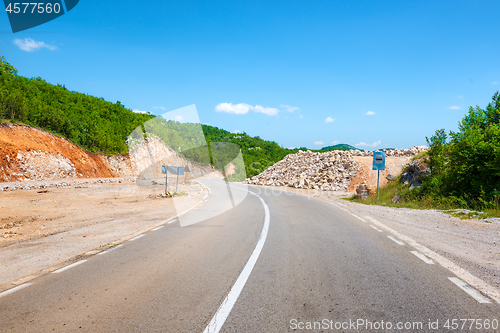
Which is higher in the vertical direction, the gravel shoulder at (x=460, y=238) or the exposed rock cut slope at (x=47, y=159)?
the exposed rock cut slope at (x=47, y=159)

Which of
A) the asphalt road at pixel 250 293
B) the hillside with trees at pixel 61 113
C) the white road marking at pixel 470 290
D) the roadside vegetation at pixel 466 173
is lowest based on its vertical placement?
the asphalt road at pixel 250 293

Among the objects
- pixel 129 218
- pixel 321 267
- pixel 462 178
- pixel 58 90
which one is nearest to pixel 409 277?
pixel 321 267

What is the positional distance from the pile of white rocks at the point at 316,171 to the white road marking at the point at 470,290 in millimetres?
27510

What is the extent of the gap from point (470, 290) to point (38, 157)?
4313 cm

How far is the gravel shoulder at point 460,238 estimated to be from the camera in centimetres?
550

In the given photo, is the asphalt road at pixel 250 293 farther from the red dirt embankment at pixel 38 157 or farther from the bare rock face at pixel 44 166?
the bare rock face at pixel 44 166

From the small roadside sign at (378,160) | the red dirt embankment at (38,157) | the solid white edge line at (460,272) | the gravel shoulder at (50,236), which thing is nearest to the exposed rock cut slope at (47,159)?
the red dirt embankment at (38,157)

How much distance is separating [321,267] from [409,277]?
1452 mm

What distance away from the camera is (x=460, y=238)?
8.09 m

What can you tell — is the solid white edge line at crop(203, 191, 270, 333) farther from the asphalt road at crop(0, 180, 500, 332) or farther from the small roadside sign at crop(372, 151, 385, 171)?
the small roadside sign at crop(372, 151, 385, 171)

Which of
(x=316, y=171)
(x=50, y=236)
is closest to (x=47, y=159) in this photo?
(x=50, y=236)

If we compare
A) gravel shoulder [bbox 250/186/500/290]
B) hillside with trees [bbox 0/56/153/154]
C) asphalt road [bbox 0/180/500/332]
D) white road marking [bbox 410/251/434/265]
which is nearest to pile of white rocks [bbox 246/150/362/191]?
gravel shoulder [bbox 250/186/500/290]

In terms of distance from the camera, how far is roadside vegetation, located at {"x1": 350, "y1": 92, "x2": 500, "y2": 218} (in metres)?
13.4

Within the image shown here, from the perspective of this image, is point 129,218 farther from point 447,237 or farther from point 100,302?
point 447,237
